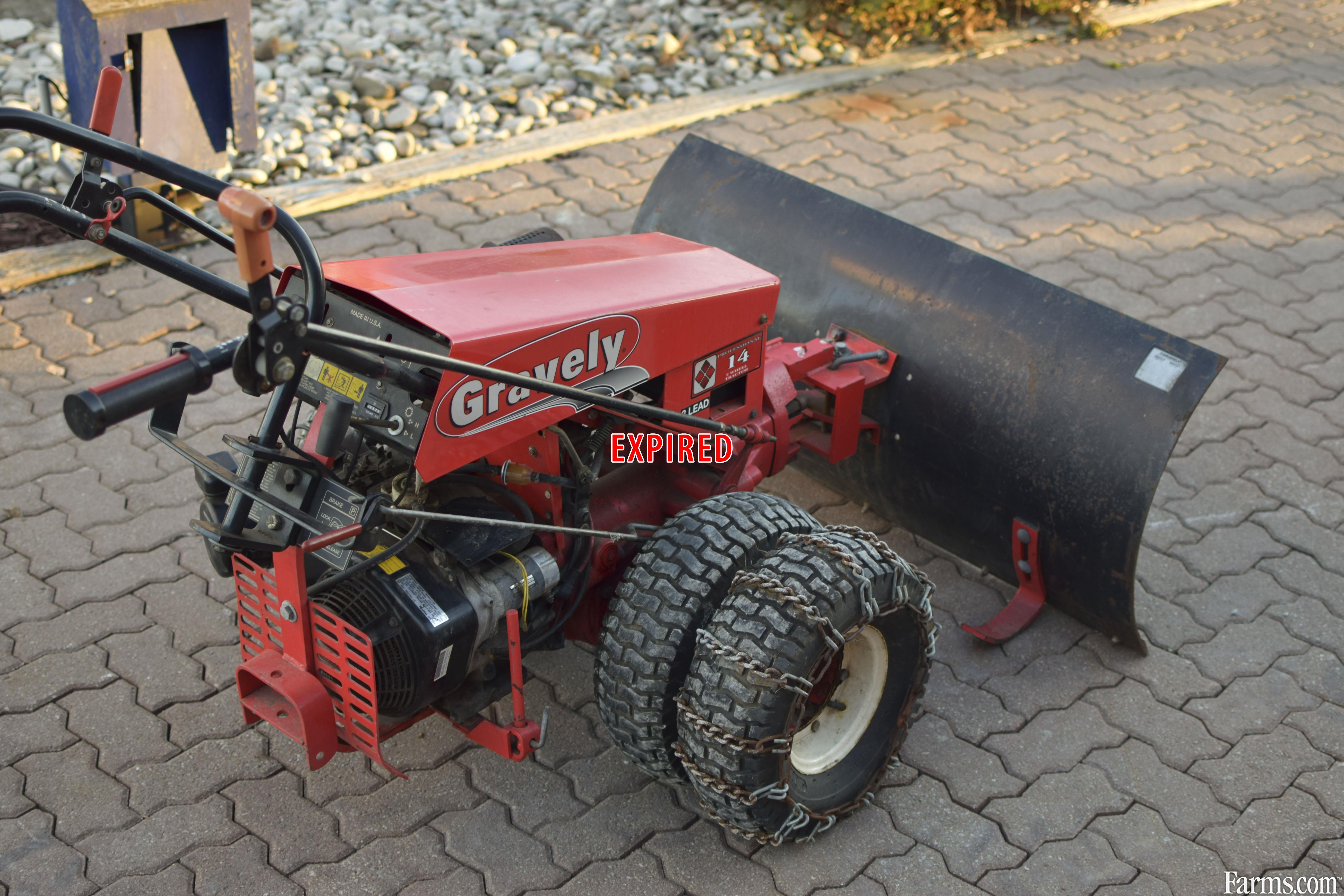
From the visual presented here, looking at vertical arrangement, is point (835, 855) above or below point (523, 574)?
below

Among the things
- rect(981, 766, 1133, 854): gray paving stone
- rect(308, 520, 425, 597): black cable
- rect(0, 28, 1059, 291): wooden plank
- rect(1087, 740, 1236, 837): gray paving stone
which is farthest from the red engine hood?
rect(0, 28, 1059, 291): wooden plank

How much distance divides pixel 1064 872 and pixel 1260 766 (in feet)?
2.29

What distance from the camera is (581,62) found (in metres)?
6.57

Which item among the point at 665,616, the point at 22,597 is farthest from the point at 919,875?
the point at 22,597

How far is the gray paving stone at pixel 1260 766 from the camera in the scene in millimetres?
3025

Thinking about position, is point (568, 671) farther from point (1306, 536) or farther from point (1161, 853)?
point (1306, 536)

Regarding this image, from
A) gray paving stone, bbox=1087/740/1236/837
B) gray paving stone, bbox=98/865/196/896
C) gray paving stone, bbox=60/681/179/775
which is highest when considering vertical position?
gray paving stone, bbox=1087/740/1236/837

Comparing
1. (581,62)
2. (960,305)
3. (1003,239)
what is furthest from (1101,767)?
(581,62)

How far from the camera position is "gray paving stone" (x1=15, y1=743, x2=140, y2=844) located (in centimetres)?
279

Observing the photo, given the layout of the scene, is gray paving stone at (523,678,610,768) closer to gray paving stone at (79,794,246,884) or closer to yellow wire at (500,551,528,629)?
yellow wire at (500,551,528,629)

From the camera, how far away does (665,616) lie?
2596 millimetres

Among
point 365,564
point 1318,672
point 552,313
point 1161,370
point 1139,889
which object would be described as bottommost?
point 1139,889

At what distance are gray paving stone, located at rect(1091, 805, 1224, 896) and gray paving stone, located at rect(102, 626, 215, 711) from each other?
7.67 ft

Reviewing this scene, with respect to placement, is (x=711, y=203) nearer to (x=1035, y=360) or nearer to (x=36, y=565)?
(x=1035, y=360)
